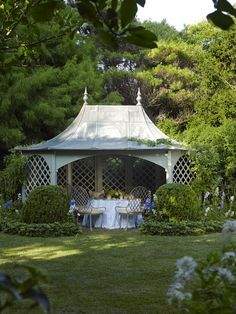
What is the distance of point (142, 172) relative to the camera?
1548 cm

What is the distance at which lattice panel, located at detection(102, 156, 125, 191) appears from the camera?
14.9 metres

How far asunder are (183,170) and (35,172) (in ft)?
13.0

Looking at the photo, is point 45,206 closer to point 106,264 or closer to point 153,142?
point 153,142

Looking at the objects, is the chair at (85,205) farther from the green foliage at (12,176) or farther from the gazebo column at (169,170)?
the gazebo column at (169,170)

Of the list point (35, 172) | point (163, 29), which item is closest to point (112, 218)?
point (35, 172)

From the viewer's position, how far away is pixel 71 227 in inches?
429

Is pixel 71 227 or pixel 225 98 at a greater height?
pixel 225 98

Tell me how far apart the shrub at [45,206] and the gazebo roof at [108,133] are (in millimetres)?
1740

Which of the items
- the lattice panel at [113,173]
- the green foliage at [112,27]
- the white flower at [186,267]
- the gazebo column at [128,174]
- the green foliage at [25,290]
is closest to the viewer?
the green foliage at [25,290]

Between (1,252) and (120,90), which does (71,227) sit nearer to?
(1,252)

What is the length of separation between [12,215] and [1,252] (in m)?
3.79

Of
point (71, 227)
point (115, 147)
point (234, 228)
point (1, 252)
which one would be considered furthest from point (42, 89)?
Answer: point (234, 228)

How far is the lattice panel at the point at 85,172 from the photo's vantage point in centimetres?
1493

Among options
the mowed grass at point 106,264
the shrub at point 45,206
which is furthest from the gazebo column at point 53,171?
the mowed grass at point 106,264
